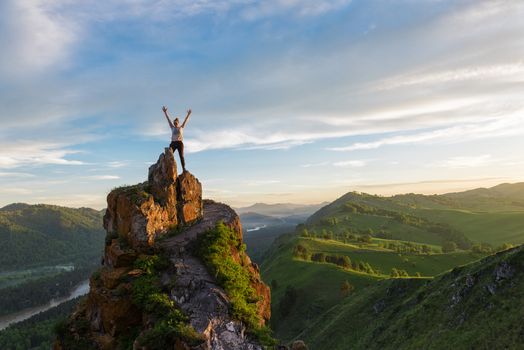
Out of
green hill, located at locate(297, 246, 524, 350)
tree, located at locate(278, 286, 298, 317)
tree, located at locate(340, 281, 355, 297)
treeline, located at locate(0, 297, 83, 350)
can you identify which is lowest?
treeline, located at locate(0, 297, 83, 350)

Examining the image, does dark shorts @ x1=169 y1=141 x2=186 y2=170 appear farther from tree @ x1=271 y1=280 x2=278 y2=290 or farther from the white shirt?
tree @ x1=271 y1=280 x2=278 y2=290

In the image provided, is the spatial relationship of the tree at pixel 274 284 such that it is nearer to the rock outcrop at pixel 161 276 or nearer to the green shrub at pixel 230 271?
the rock outcrop at pixel 161 276

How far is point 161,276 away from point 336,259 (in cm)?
14776

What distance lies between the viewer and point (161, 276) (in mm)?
20250

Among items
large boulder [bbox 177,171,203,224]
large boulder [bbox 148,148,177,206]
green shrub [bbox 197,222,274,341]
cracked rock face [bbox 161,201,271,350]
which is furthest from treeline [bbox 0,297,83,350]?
cracked rock face [bbox 161,201,271,350]

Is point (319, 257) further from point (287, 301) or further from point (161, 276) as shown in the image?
point (161, 276)

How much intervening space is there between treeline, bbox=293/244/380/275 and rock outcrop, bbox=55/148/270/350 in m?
125

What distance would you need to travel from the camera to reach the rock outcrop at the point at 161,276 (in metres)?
17.0

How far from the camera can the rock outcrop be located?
17.0 meters

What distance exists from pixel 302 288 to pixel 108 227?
356ft

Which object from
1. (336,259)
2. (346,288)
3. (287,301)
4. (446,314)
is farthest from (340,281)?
(446,314)

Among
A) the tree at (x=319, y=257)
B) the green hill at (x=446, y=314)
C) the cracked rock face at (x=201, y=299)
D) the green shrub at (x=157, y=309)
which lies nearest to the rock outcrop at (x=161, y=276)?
the cracked rock face at (x=201, y=299)

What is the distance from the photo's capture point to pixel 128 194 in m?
24.8

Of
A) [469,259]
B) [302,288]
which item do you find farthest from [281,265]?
[469,259]
